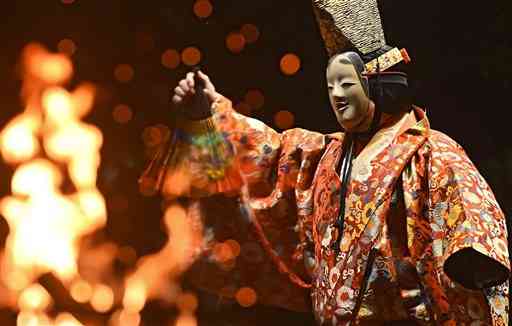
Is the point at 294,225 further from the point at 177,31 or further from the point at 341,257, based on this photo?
the point at 177,31

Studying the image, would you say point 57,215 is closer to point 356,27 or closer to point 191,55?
point 191,55

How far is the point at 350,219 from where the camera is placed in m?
1.85

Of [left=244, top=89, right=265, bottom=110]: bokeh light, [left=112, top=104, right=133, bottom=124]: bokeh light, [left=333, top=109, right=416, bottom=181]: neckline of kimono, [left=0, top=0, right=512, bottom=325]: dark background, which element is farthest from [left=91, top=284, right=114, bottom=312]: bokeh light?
[left=333, top=109, right=416, bottom=181]: neckline of kimono

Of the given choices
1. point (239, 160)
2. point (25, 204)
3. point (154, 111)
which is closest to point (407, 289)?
point (239, 160)

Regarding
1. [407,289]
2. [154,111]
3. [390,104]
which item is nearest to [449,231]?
[407,289]

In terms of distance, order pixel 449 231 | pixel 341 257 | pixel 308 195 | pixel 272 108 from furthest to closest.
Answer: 1. pixel 272 108
2. pixel 308 195
3. pixel 341 257
4. pixel 449 231

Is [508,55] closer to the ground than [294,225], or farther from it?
farther from it

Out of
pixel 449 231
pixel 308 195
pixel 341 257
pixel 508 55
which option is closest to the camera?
pixel 449 231

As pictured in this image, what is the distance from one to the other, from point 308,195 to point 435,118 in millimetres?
530

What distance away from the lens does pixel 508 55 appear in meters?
2.30

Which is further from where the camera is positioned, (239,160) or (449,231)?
(239,160)

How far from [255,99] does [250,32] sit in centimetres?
21

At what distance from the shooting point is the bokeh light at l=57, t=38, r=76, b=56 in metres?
2.52

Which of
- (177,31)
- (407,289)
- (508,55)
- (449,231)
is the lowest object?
(407,289)
